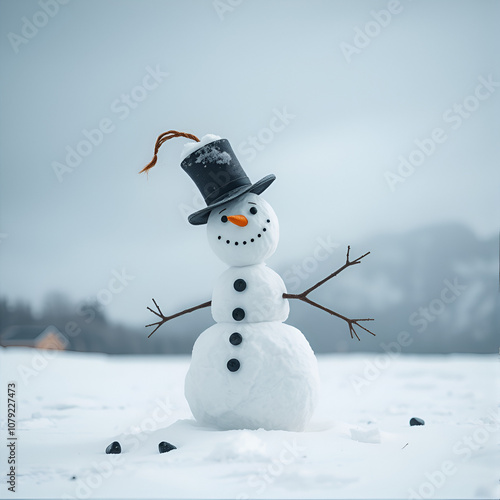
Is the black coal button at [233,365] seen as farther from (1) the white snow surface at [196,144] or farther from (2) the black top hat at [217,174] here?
(1) the white snow surface at [196,144]

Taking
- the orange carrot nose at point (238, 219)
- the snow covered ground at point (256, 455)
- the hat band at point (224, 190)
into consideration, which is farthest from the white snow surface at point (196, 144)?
the snow covered ground at point (256, 455)

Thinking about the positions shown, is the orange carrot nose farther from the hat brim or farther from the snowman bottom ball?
the snowman bottom ball

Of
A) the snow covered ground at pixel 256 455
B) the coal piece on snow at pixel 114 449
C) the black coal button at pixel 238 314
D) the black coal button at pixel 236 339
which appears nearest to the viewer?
the snow covered ground at pixel 256 455

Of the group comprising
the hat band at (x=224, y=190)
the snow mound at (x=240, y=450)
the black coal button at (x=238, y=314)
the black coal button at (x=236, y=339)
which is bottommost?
the snow mound at (x=240, y=450)

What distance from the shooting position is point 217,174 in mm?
4238

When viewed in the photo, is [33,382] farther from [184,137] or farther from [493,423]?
[493,423]

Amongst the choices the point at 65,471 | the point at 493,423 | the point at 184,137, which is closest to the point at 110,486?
the point at 65,471

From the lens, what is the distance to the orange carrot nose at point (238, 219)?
403cm

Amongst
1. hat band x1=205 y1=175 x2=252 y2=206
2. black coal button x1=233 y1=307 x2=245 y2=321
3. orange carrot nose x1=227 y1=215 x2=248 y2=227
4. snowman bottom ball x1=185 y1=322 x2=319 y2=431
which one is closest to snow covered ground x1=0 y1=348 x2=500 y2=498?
snowman bottom ball x1=185 y1=322 x2=319 y2=431

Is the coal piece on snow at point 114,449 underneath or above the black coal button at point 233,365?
underneath

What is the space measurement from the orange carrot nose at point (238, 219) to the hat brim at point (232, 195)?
4.9 inches

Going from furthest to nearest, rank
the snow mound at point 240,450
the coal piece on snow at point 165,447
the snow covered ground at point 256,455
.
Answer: the coal piece on snow at point 165,447 < the snow mound at point 240,450 < the snow covered ground at point 256,455

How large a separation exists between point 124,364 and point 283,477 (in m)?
6.80

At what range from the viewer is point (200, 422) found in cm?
410
